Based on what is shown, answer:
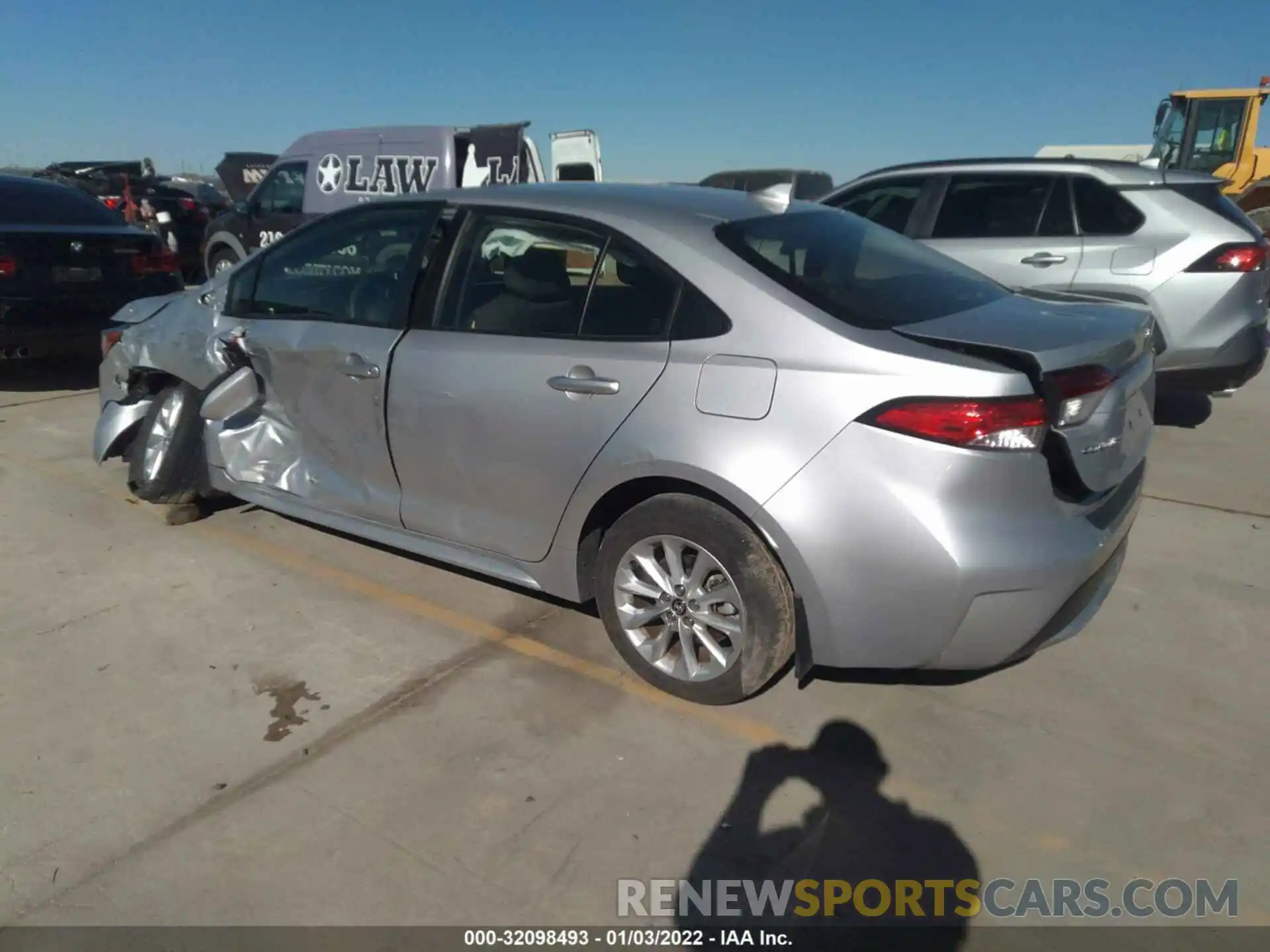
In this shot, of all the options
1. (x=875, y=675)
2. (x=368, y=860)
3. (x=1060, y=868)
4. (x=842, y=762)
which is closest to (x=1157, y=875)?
(x=1060, y=868)

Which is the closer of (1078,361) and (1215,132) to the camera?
(1078,361)

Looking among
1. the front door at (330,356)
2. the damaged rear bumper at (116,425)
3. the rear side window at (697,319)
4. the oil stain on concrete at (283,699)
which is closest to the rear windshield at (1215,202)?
the rear side window at (697,319)

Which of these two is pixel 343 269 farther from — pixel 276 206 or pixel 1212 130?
pixel 1212 130

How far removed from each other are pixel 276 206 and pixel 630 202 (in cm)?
968

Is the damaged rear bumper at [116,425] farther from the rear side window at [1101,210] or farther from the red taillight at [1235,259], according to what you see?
the red taillight at [1235,259]

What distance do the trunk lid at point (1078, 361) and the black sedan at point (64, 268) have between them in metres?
6.91

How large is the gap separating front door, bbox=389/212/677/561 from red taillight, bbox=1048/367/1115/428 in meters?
1.16

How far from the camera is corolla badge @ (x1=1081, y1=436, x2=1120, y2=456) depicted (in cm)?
272

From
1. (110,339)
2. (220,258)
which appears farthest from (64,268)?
(220,258)

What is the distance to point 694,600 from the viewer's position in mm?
3070

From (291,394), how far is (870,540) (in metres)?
2.66

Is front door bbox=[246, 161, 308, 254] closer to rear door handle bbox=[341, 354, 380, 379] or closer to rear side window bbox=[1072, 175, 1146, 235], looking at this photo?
rear door handle bbox=[341, 354, 380, 379]

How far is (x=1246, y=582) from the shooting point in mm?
4074

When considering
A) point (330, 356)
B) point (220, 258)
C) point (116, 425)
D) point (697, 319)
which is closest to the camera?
point (697, 319)
